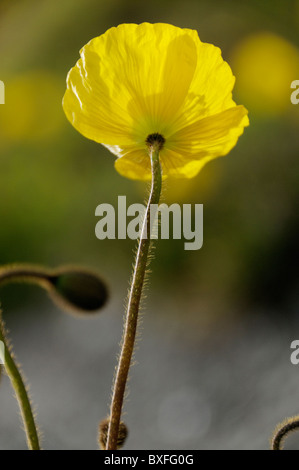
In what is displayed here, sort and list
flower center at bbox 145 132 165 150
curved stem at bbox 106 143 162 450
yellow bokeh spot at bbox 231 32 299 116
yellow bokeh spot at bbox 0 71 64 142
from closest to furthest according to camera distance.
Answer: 1. curved stem at bbox 106 143 162 450
2. flower center at bbox 145 132 165 150
3. yellow bokeh spot at bbox 231 32 299 116
4. yellow bokeh spot at bbox 0 71 64 142

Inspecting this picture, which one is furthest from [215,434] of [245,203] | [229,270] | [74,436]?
[245,203]

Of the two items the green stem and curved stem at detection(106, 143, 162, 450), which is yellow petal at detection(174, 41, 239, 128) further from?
the green stem

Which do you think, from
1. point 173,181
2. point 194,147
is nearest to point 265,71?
point 173,181

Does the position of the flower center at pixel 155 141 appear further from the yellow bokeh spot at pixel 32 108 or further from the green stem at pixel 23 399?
the yellow bokeh spot at pixel 32 108

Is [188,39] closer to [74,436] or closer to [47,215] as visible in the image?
[74,436]

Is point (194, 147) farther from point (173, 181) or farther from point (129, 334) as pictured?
point (173, 181)

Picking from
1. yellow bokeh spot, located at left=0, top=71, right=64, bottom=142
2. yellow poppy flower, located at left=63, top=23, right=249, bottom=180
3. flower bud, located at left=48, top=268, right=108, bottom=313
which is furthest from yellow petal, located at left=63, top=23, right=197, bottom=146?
yellow bokeh spot, located at left=0, top=71, right=64, bottom=142

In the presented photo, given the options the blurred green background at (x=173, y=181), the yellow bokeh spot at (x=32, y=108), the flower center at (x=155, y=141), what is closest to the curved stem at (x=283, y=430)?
the flower center at (x=155, y=141)
